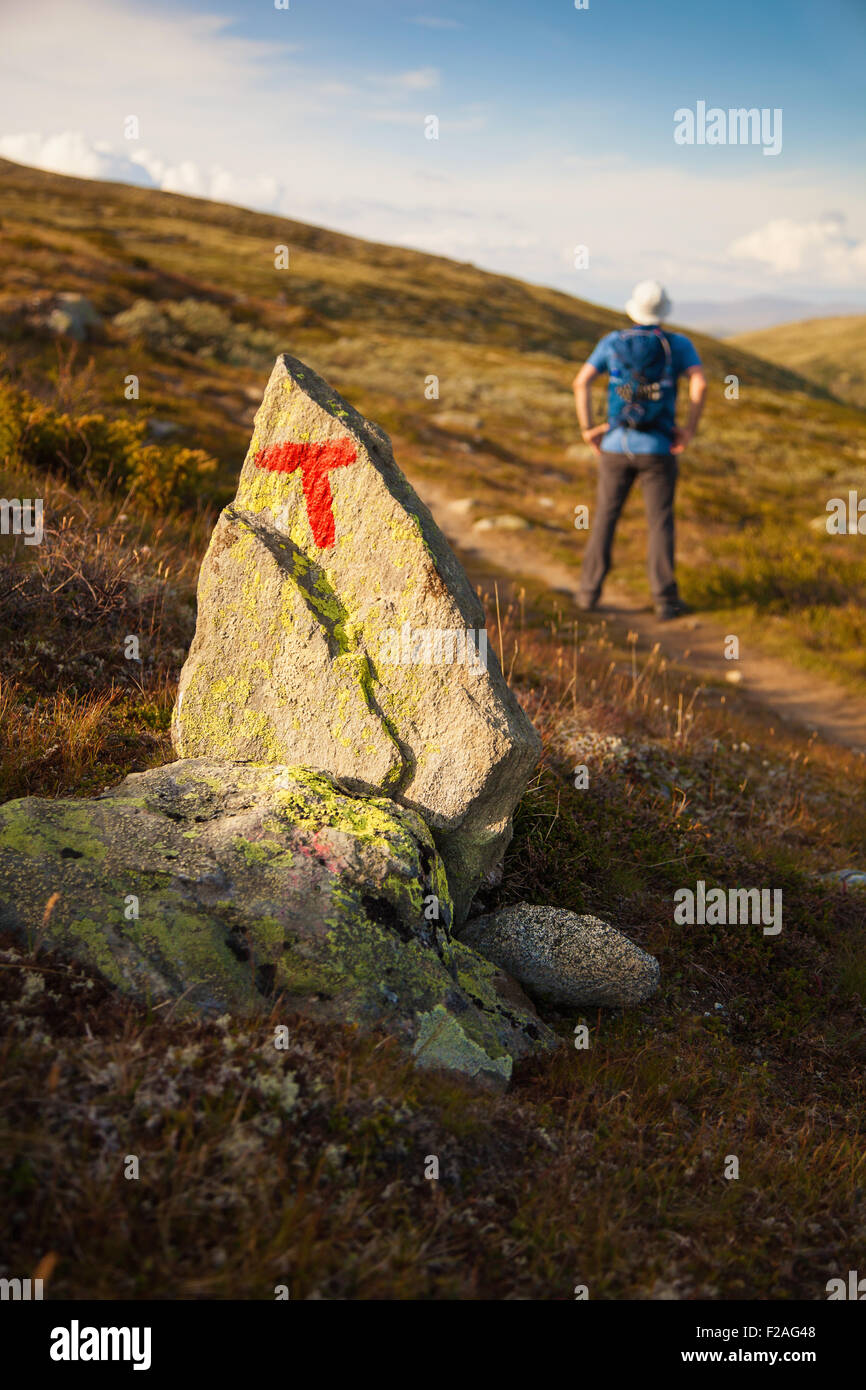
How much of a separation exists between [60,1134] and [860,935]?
499 cm

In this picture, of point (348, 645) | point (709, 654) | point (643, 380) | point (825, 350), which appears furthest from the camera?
point (825, 350)

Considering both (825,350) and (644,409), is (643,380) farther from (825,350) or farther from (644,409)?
(825,350)

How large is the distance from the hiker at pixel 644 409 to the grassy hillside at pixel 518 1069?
5.76ft

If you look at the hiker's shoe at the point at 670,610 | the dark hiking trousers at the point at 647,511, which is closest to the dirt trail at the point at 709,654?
the hiker's shoe at the point at 670,610

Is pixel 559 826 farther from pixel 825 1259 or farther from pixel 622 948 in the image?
pixel 825 1259

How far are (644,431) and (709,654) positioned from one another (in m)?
3.26

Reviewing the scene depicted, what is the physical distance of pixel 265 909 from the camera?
340cm

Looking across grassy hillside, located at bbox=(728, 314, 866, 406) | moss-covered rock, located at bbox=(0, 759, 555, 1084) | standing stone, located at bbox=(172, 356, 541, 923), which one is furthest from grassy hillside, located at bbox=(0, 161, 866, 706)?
grassy hillside, located at bbox=(728, 314, 866, 406)

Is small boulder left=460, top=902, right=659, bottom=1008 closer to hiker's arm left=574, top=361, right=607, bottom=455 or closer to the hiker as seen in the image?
the hiker

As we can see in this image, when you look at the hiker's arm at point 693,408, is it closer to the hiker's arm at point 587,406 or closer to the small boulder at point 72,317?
the hiker's arm at point 587,406

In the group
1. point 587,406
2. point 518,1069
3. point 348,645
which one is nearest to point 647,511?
point 587,406

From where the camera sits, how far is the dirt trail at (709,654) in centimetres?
987

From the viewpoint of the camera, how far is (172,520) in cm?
899
